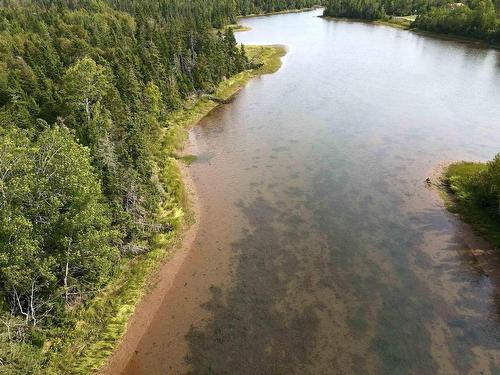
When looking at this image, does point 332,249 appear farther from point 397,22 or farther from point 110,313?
point 397,22

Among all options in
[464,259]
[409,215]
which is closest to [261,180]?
[409,215]

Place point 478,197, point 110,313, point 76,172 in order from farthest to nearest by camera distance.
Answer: point 478,197 → point 110,313 → point 76,172

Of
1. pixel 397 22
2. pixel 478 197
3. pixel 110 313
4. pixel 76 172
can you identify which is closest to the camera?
pixel 76 172

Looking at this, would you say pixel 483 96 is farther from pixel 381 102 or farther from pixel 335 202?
pixel 335 202

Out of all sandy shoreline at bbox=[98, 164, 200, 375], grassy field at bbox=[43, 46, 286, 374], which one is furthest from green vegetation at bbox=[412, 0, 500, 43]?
sandy shoreline at bbox=[98, 164, 200, 375]

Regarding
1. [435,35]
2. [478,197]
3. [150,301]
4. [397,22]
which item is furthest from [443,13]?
[150,301]

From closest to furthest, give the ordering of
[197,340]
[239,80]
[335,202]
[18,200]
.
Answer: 1. [18,200]
2. [197,340]
3. [335,202]
4. [239,80]

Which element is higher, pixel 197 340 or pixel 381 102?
pixel 381 102
